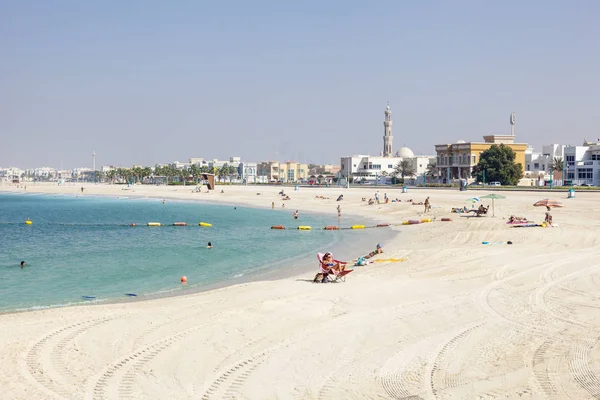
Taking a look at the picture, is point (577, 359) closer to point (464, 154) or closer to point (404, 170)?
point (464, 154)

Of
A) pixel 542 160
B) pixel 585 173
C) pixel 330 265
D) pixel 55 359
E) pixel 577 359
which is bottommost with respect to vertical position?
pixel 55 359

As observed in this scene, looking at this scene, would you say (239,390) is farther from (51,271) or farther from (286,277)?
(51,271)

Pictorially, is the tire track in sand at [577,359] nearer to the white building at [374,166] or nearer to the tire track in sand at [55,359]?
the tire track in sand at [55,359]

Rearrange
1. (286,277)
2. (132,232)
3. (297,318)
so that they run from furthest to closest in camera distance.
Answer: (132,232)
(286,277)
(297,318)

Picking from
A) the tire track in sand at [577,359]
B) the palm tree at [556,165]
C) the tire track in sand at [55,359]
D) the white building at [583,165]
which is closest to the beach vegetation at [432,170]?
the palm tree at [556,165]

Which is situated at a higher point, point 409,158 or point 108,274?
point 409,158

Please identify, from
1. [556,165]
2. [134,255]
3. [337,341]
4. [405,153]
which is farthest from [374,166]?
[337,341]

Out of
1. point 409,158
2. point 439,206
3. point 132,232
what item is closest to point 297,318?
point 132,232

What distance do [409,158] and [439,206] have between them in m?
93.9

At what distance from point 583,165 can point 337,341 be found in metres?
94.5

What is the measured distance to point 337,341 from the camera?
12.3 metres

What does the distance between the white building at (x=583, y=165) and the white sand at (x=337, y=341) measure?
265 ft

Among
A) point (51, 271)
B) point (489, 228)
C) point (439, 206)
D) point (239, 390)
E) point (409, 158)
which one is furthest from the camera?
point (409, 158)

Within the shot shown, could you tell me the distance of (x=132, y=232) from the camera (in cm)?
4566
